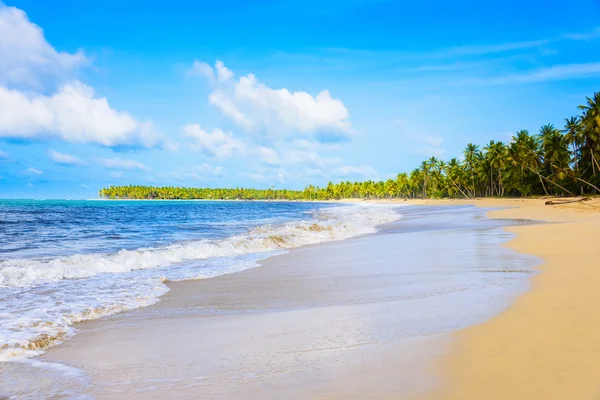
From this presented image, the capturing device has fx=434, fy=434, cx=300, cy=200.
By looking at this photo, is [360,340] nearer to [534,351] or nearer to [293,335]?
[293,335]

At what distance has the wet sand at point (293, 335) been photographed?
3.85 m

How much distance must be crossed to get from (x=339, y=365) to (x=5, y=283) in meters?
9.16

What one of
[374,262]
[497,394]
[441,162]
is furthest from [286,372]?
[441,162]

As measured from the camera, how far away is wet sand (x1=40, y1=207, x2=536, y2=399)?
3848 millimetres

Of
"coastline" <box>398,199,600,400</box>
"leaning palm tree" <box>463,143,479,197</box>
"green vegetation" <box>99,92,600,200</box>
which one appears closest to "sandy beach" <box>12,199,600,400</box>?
"coastline" <box>398,199,600,400</box>

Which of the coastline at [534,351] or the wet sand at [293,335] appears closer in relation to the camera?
the coastline at [534,351]

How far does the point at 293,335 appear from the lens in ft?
17.5

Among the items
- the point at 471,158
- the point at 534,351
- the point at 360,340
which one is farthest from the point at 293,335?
the point at 471,158

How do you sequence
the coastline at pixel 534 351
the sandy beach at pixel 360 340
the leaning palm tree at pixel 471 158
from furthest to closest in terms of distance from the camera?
the leaning palm tree at pixel 471 158 < the sandy beach at pixel 360 340 < the coastline at pixel 534 351

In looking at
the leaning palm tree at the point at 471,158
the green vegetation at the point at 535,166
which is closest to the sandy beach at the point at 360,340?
the green vegetation at the point at 535,166

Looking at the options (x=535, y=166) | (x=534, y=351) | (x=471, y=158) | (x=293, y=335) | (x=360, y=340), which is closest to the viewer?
(x=534, y=351)

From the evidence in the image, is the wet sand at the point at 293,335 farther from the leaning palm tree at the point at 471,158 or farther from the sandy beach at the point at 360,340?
the leaning palm tree at the point at 471,158

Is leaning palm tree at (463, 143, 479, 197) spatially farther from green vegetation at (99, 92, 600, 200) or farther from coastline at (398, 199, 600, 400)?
coastline at (398, 199, 600, 400)

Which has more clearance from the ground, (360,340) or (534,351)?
(534,351)
